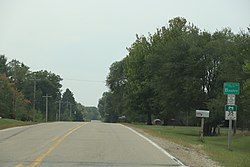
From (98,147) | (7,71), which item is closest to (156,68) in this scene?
(98,147)

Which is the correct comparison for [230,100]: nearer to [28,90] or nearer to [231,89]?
[231,89]

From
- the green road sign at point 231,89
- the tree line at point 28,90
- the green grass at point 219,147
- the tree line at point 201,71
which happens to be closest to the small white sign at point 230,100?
the green road sign at point 231,89

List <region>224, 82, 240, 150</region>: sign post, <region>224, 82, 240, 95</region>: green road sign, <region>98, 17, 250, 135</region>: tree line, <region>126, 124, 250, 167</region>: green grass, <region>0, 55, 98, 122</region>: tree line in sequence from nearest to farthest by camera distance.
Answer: <region>126, 124, 250, 167</region>: green grass, <region>224, 82, 240, 150</region>: sign post, <region>224, 82, 240, 95</region>: green road sign, <region>98, 17, 250, 135</region>: tree line, <region>0, 55, 98, 122</region>: tree line

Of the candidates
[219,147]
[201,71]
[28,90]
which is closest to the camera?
[219,147]

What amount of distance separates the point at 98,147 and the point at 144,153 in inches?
103

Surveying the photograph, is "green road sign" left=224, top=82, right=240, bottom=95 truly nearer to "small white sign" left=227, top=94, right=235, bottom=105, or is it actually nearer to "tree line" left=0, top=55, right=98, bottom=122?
"small white sign" left=227, top=94, right=235, bottom=105

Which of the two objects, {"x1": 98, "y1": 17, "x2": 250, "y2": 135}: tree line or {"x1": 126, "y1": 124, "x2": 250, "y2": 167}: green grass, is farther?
{"x1": 98, "y1": 17, "x2": 250, "y2": 135}: tree line

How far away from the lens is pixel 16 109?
306 ft

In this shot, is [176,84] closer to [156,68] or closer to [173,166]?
[156,68]

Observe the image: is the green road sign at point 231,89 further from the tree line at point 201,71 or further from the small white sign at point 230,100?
the tree line at point 201,71

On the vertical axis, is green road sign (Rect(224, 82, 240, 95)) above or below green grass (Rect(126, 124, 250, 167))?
above

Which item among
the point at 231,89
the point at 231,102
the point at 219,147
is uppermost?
the point at 231,89

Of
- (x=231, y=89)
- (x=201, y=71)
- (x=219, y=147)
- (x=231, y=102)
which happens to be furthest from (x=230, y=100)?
(x=201, y=71)

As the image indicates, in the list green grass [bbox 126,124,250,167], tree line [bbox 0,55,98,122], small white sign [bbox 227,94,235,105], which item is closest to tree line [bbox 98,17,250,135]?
green grass [bbox 126,124,250,167]
